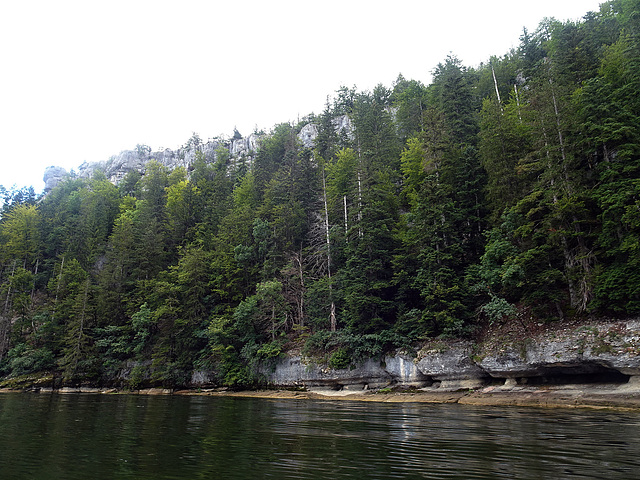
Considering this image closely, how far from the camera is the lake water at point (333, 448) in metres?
6.61

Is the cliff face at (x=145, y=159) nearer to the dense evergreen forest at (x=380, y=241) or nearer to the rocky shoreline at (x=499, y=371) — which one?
the dense evergreen forest at (x=380, y=241)

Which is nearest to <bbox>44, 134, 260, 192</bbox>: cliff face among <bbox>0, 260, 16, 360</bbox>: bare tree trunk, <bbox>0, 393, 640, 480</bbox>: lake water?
<bbox>0, 260, 16, 360</bbox>: bare tree trunk

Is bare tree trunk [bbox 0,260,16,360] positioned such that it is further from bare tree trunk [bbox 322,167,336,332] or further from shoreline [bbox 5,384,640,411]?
bare tree trunk [bbox 322,167,336,332]

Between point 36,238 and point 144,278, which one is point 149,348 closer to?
point 144,278

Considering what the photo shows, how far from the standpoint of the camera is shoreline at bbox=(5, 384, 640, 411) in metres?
16.6

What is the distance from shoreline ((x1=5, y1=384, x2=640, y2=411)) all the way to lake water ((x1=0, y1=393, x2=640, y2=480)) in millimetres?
2751

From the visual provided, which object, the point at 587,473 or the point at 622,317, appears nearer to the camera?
the point at 587,473

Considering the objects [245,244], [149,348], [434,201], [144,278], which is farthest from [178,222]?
[434,201]

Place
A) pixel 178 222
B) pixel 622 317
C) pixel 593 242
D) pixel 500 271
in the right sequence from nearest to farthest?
pixel 622 317 → pixel 593 242 → pixel 500 271 → pixel 178 222

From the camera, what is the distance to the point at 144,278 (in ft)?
155

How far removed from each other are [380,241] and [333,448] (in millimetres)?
24267

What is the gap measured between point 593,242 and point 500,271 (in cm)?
550

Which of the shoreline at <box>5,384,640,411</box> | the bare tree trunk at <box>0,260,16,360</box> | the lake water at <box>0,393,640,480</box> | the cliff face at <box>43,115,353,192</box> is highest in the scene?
the cliff face at <box>43,115,353,192</box>

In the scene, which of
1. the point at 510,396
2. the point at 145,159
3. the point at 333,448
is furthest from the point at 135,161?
the point at 333,448
